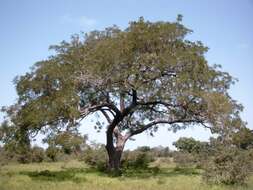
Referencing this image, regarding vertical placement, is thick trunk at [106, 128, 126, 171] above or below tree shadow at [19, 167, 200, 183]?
above

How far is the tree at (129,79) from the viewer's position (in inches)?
887

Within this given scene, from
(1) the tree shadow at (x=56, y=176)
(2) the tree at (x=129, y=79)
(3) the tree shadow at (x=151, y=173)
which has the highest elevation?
(2) the tree at (x=129, y=79)

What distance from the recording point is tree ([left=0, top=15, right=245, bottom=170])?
22.5 metres

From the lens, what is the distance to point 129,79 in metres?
23.5

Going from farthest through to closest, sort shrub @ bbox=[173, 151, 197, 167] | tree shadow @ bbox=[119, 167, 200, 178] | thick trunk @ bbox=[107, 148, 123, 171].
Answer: shrub @ bbox=[173, 151, 197, 167] < thick trunk @ bbox=[107, 148, 123, 171] < tree shadow @ bbox=[119, 167, 200, 178]

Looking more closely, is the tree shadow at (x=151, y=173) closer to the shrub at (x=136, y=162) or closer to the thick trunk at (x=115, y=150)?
the thick trunk at (x=115, y=150)

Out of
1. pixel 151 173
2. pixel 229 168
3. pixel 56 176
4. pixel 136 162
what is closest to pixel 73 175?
pixel 56 176

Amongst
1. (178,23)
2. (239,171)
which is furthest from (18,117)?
(239,171)

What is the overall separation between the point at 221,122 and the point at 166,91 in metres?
3.81

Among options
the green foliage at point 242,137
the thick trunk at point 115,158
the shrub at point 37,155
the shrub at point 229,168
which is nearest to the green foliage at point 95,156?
the thick trunk at point 115,158

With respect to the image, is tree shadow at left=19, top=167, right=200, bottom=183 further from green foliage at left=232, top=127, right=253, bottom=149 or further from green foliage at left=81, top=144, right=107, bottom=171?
green foliage at left=81, top=144, right=107, bottom=171

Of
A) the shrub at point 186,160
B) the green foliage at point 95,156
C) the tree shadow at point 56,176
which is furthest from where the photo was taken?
the shrub at point 186,160

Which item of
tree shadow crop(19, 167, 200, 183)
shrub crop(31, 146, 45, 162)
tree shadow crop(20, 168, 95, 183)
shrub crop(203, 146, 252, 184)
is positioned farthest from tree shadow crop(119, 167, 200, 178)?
shrub crop(31, 146, 45, 162)

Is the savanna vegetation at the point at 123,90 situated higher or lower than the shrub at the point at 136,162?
higher
